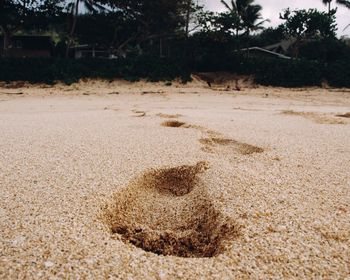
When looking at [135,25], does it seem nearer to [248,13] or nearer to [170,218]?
[248,13]

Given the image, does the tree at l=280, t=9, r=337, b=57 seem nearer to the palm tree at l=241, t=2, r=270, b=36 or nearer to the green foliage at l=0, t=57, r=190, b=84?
the palm tree at l=241, t=2, r=270, b=36

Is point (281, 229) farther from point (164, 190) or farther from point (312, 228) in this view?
point (164, 190)

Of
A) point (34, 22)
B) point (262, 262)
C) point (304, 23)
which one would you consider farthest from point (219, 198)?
point (304, 23)

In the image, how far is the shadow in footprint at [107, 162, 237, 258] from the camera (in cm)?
158

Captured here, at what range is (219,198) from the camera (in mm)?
2000

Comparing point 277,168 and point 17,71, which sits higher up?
point 17,71

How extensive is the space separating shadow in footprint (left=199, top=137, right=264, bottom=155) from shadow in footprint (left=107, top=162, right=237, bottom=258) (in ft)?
2.88

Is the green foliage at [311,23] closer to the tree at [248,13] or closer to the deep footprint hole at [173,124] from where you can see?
the tree at [248,13]

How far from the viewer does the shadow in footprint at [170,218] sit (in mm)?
1576

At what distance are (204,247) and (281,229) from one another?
436 mm

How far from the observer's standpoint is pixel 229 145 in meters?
3.51

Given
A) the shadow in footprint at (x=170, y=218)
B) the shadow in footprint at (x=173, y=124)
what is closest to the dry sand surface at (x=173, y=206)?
the shadow in footprint at (x=170, y=218)

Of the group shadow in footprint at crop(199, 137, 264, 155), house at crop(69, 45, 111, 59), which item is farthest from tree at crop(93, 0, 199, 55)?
shadow in footprint at crop(199, 137, 264, 155)

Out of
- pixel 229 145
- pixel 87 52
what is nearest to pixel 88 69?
pixel 229 145
